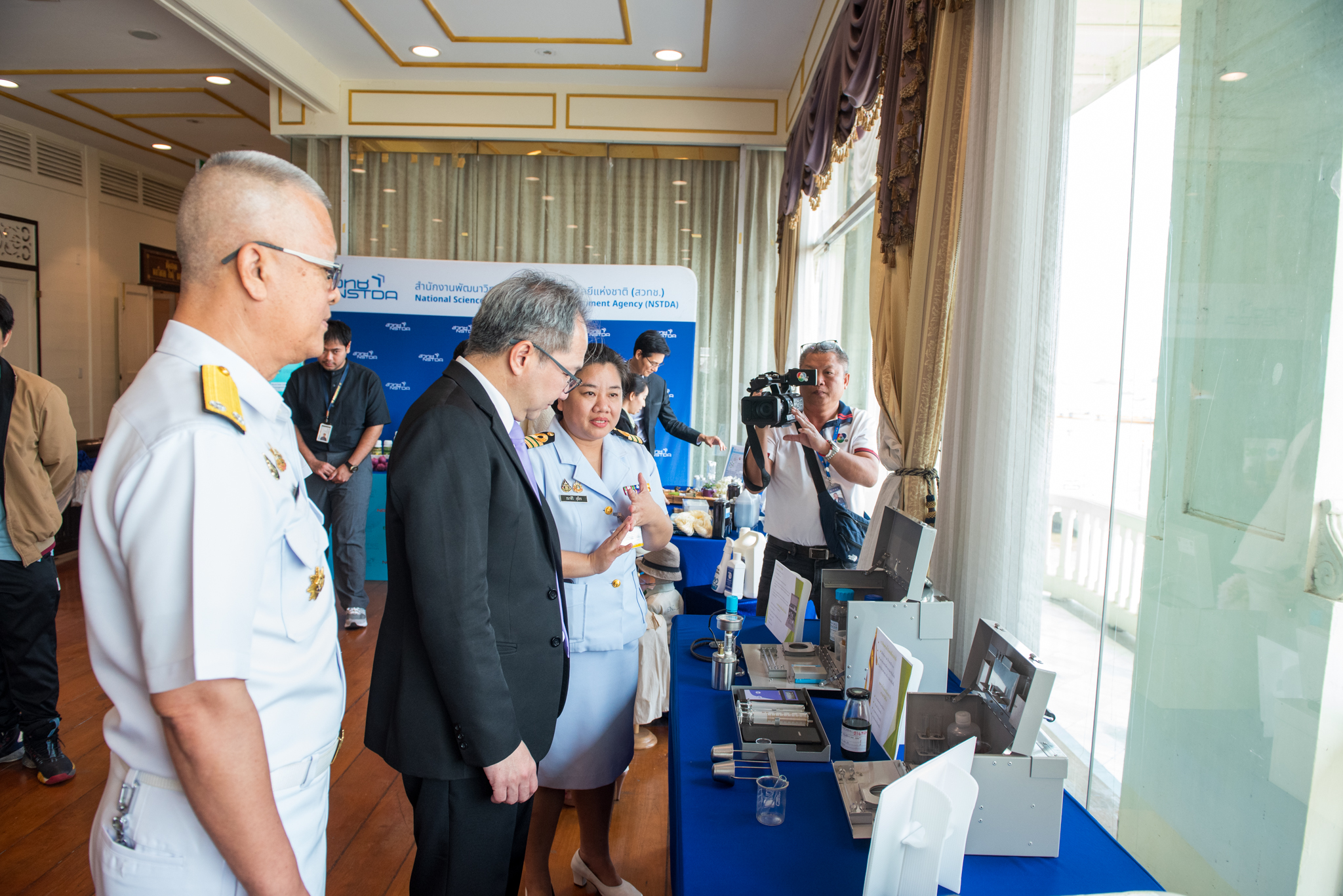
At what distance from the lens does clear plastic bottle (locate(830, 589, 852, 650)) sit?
1.75 m

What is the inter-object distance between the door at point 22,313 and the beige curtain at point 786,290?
700 centimetres

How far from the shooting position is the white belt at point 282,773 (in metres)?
0.86

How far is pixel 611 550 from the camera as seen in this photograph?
5.95ft

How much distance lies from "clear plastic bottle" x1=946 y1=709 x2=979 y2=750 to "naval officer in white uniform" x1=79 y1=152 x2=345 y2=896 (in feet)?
3.19

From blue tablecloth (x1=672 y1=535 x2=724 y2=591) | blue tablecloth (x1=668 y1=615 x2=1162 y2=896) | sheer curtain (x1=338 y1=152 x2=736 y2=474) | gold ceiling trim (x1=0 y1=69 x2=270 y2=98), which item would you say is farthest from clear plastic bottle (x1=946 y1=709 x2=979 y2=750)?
gold ceiling trim (x1=0 y1=69 x2=270 y2=98)

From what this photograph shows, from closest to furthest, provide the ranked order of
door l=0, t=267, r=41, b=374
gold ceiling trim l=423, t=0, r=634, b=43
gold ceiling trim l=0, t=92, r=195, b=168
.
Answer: gold ceiling trim l=423, t=0, r=634, b=43 → gold ceiling trim l=0, t=92, r=195, b=168 → door l=0, t=267, r=41, b=374

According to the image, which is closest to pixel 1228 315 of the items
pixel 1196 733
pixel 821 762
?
pixel 1196 733

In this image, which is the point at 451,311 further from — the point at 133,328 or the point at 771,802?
the point at 133,328

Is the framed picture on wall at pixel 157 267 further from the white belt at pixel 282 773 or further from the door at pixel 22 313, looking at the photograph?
the white belt at pixel 282 773

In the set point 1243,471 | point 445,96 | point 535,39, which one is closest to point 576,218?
point 445,96

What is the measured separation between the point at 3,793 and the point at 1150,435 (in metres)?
3.52

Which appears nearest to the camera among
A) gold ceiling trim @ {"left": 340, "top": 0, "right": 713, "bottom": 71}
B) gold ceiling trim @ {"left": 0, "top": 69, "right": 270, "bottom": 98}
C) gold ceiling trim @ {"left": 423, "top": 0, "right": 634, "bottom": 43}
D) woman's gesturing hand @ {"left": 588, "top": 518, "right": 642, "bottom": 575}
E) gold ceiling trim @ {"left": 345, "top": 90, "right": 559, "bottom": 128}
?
woman's gesturing hand @ {"left": 588, "top": 518, "right": 642, "bottom": 575}

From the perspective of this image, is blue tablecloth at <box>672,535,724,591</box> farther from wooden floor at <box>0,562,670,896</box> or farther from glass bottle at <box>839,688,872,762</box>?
glass bottle at <box>839,688,872,762</box>

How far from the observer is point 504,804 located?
1400 millimetres
